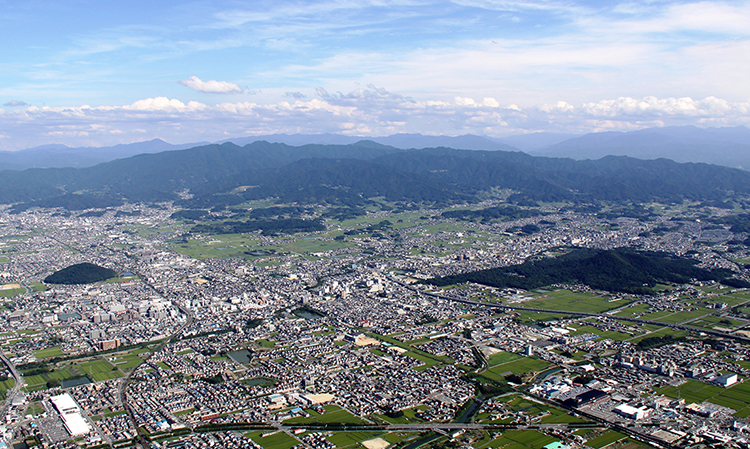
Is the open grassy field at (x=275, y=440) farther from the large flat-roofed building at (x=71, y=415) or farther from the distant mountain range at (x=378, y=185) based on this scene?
the distant mountain range at (x=378, y=185)

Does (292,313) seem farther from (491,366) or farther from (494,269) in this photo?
(494,269)

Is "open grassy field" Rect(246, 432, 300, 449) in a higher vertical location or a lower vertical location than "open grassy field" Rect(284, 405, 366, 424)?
lower

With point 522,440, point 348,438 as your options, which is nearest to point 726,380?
point 522,440

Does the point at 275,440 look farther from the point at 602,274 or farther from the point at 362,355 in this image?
the point at 602,274

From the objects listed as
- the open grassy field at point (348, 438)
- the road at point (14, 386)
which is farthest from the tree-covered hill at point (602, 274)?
the road at point (14, 386)

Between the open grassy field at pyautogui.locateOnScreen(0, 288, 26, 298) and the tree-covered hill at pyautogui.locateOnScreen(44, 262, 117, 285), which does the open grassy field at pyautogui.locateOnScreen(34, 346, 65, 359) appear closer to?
the open grassy field at pyautogui.locateOnScreen(0, 288, 26, 298)

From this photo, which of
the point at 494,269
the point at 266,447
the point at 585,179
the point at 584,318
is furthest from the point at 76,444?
the point at 585,179

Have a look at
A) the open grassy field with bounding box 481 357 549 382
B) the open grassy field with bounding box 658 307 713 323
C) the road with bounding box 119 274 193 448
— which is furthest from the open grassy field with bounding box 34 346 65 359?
the open grassy field with bounding box 658 307 713 323
